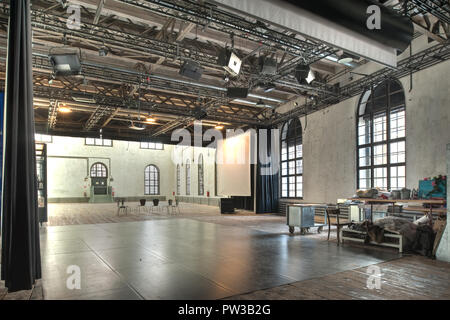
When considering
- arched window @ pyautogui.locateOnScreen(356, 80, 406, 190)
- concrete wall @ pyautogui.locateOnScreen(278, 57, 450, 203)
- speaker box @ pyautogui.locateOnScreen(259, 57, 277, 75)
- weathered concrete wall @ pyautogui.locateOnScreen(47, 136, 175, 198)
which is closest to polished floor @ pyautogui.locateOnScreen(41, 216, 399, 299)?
concrete wall @ pyautogui.locateOnScreen(278, 57, 450, 203)

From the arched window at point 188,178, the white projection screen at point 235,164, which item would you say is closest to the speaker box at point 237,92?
the white projection screen at point 235,164

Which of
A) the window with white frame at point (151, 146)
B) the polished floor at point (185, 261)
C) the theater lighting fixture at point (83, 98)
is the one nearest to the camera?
the polished floor at point (185, 261)

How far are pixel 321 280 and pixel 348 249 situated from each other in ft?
7.77

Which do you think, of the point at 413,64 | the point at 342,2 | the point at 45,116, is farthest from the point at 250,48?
the point at 45,116

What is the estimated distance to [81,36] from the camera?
6430 mm

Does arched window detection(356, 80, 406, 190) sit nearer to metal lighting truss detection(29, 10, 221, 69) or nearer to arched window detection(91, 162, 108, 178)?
metal lighting truss detection(29, 10, 221, 69)

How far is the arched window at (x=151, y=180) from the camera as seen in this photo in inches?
1014

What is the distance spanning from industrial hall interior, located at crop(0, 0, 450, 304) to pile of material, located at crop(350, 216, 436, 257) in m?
0.03

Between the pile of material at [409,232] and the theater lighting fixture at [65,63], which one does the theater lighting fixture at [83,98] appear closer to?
the theater lighting fixture at [65,63]

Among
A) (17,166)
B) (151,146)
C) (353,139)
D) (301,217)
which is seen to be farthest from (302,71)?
(151,146)

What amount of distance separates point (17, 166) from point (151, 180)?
22795mm

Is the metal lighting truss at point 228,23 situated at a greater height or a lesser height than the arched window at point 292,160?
greater

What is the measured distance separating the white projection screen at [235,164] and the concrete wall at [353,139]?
2737 mm

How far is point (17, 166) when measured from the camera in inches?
141
